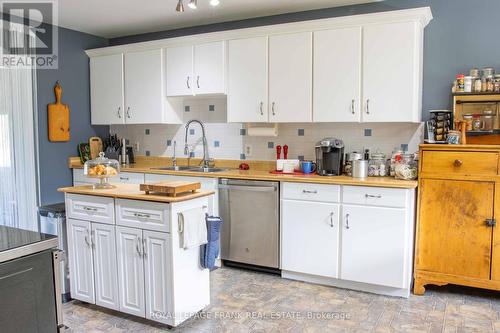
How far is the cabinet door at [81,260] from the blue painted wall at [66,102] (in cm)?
169

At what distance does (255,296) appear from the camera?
336 centimetres

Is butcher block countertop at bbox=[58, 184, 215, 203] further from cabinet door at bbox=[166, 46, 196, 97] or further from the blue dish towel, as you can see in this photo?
cabinet door at bbox=[166, 46, 196, 97]

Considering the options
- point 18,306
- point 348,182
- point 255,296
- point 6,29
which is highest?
point 6,29

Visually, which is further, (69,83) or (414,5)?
(69,83)

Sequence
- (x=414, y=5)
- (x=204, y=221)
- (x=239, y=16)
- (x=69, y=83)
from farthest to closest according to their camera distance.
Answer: (x=69, y=83) → (x=239, y=16) → (x=414, y=5) → (x=204, y=221)

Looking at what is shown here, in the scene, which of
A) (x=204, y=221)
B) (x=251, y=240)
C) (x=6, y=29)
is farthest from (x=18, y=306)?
(x=6, y=29)

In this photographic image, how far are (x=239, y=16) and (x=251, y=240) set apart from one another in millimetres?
2274

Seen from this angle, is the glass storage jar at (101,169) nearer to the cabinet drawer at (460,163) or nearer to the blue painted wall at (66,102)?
the blue painted wall at (66,102)

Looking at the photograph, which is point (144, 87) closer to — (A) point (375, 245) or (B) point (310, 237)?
(B) point (310, 237)

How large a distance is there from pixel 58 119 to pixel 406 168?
3.68m

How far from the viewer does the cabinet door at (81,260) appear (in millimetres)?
3021

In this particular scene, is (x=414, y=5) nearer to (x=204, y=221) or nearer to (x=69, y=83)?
(x=204, y=221)

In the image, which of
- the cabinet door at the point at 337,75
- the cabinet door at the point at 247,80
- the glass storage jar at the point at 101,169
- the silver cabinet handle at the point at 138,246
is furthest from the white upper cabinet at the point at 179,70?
the silver cabinet handle at the point at 138,246

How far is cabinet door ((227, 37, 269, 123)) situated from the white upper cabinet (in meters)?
0.50
